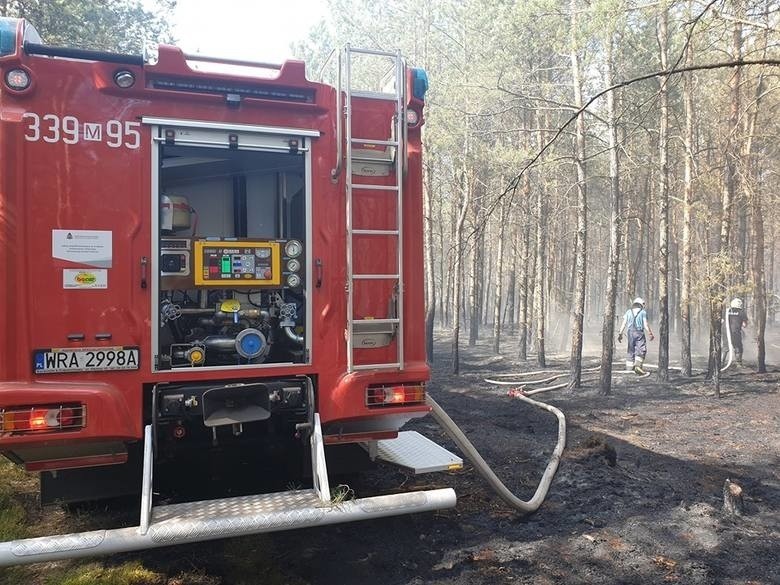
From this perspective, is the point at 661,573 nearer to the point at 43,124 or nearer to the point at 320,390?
the point at 320,390

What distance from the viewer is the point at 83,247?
361 cm

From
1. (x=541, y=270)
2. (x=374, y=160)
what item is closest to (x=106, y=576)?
(x=374, y=160)

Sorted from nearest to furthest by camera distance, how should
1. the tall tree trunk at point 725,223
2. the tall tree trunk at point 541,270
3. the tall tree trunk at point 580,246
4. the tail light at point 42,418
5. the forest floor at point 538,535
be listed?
the tail light at point 42,418
the forest floor at point 538,535
the tall tree trunk at point 725,223
the tall tree trunk at point 580,246
the tall tree trunk at point 541,270

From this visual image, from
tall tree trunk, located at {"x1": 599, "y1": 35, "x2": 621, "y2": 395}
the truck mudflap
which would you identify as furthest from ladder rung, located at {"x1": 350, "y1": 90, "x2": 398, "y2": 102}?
tall tree trunk, located at {"x1": 599, "y1": 35, "x2": 621, "y2": 395}

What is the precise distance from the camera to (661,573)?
12.1ft

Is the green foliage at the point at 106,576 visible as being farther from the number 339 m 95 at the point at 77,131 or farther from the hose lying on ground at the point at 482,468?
the number 339 m 95 at the point at 77,131

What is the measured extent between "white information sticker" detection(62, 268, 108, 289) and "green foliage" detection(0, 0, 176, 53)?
9.66 metres

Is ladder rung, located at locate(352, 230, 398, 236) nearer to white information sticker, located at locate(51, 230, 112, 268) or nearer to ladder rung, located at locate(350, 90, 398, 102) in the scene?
ladder rung, located at locate(350, 90, 398, 102)

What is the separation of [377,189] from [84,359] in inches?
88.1

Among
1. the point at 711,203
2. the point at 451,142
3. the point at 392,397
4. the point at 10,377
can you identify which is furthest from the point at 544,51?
the point at 10,377

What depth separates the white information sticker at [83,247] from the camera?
3.55 meters

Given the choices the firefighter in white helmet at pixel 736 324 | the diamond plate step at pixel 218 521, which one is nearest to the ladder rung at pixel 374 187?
the diamond plate step at pixel 218 521

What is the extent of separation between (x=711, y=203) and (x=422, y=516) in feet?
57.4

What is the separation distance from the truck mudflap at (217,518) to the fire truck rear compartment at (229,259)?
30.8 inches
